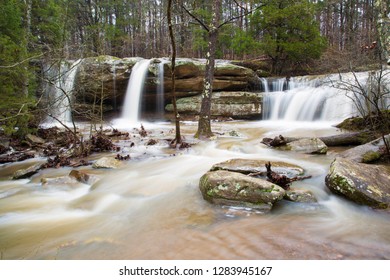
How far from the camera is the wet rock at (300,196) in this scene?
11.6 feet

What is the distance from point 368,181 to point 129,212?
3.15 metres

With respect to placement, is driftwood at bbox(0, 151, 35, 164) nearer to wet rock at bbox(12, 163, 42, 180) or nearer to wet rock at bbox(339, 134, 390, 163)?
wet rock at bbox(12, 163, 42, 180)

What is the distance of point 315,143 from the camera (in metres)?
6.10

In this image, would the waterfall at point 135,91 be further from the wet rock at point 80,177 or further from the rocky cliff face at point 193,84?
the wet rock at point 80,177

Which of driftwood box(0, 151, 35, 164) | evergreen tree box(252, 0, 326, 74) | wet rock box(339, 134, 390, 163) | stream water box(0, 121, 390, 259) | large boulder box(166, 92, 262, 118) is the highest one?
evergreen tree box(252, 0, 326, 74)

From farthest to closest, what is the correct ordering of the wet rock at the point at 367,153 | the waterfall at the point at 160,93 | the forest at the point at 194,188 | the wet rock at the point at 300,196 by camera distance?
the waterfall at the point at 160,93 < the wet rock at the point at 367,153 < the wet rock at the point at 300,196 < the forest at the point at 194,188

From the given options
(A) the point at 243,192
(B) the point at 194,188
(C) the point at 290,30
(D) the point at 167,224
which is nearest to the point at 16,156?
(B) the point at 194,188

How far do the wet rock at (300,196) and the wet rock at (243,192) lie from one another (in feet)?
0.60

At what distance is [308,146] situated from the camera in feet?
20.0

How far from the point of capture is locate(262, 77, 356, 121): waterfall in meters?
11.1

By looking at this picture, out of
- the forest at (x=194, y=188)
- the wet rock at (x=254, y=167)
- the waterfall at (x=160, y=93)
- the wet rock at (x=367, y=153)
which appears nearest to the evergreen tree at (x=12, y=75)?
the forest at (x=194, y=188)

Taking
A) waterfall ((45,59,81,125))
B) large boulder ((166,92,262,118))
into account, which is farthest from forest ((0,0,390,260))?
large boulder ((166,92,262,118))

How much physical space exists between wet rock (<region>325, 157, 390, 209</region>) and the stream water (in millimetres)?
129

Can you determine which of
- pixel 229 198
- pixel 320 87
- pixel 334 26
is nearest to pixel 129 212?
pixel 229 198
